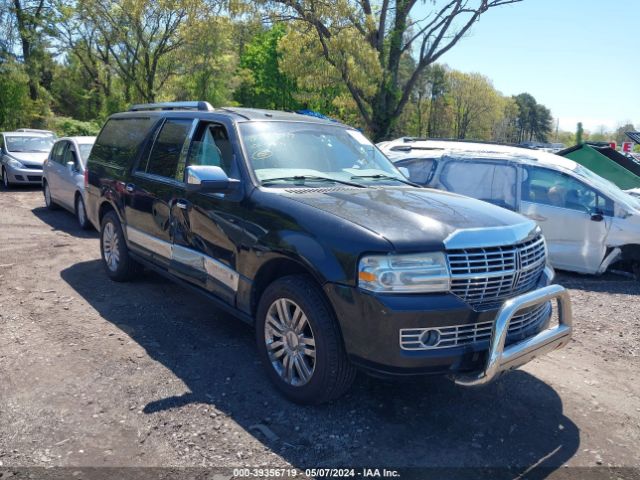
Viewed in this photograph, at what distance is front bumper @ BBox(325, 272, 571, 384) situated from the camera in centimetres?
321

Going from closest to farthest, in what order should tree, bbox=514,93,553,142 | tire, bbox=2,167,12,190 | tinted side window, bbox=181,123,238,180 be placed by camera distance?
1. tinted side window, bbox=181,123,238,180
2. tire, bbox=2,167,12,190
3. tree, bbox=514,93,553,142

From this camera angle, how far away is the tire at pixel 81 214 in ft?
32.6

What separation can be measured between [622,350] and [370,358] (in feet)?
10.4

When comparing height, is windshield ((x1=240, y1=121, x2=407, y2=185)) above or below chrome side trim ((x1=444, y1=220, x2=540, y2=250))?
above

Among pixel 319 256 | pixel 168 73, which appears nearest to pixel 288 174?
pixel 319 256

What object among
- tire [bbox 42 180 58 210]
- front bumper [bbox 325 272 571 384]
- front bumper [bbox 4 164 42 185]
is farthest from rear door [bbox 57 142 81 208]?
front bumper [bbox 325 272 571 384]

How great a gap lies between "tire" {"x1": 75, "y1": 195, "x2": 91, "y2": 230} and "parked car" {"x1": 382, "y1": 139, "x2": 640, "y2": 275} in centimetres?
563

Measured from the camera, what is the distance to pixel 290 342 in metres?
3.79

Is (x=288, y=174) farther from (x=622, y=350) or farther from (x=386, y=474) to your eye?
(x=622, y=350)

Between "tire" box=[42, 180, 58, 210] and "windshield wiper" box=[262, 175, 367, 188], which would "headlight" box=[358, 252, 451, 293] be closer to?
"windshield wiper" box=[262, 175, 367, 188]

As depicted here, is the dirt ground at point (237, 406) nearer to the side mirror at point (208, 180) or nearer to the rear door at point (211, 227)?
the rear door at point (211, 227)

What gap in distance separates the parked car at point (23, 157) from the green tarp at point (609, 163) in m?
13.5

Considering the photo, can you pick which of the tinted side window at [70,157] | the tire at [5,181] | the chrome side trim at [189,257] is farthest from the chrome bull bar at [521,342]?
the tire at [5,181]

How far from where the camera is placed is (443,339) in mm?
3285
